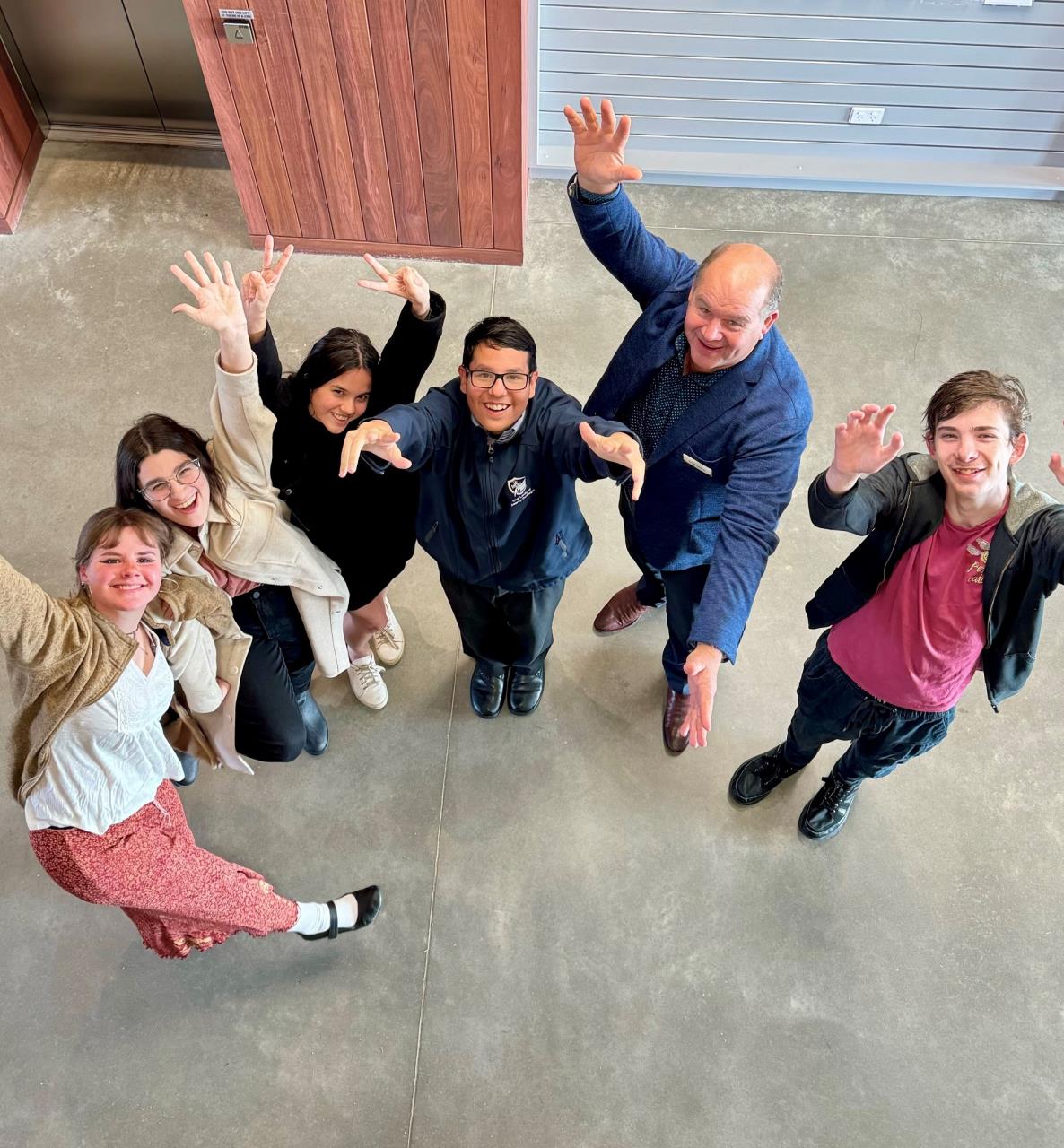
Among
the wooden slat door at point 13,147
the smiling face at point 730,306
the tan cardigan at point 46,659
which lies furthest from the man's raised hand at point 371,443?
the wooden slat door at point 13,147

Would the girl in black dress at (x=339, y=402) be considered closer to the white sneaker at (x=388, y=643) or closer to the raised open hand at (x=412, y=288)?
the raised open hand at (x=412, y=288)

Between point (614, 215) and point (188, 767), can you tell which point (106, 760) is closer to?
point (188, 767)

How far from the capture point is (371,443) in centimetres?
228

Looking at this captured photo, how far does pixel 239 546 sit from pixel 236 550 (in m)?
0.01

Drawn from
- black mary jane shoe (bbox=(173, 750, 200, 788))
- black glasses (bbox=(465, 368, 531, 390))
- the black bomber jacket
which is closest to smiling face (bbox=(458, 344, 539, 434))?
Result: black glasses (bbox=(465, 368, 531, 390))

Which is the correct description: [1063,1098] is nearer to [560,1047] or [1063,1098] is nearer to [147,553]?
[560,1047]

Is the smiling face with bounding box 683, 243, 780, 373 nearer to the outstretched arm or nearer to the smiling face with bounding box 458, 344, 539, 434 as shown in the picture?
the outstretched arm

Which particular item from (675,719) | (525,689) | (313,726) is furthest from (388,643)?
(675,719)

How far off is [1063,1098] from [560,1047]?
1444mm

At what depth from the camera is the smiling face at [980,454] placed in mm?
2176

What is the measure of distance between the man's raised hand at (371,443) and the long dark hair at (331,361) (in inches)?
10.5

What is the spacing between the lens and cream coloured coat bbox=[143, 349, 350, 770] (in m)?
2.44

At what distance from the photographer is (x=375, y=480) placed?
2.70m

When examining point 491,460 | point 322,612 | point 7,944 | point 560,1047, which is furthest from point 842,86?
point 7,944
